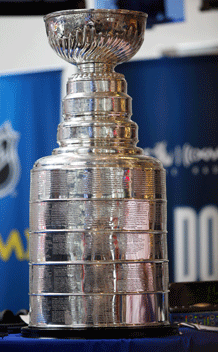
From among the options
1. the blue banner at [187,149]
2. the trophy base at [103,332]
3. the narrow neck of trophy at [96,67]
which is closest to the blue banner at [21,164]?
the blue banner at [187,149]

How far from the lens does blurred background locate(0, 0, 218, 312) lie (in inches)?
152

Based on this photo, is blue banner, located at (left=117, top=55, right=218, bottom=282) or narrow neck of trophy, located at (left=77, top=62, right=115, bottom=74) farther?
blue banner, located at (left=117, top=55, right=218, bottom=282)

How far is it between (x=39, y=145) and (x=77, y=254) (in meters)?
2.90

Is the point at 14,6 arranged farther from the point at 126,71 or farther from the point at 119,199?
the point at 119,199

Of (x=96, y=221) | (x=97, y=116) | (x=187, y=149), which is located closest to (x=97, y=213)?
(x=96, y=221)

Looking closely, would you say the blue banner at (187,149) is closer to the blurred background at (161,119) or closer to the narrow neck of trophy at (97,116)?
the blurred background at (161,119)

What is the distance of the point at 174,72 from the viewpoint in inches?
155

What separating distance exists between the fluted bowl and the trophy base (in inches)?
20.7

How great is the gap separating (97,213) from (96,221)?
0.05ft

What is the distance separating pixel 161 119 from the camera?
13.0 feet

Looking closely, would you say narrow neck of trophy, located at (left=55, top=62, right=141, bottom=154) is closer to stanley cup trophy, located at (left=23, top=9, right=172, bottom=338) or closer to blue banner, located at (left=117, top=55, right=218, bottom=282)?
stanley cup trophy, located at (left=23, top=9, right=172, bottom=338)

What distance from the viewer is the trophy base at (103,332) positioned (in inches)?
46.3

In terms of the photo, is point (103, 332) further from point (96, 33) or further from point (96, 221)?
point (96, 33)

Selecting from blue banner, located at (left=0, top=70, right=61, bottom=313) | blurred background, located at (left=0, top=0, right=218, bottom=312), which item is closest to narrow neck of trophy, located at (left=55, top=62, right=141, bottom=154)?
blurred background, located at (left=0, top=0, right=218, bottom=312)
